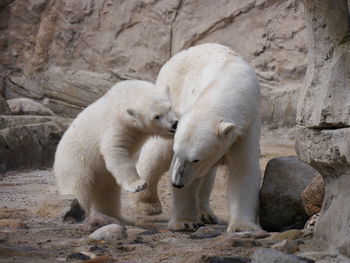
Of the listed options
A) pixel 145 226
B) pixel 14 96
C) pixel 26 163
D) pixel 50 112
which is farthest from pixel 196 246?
pixel 14 96

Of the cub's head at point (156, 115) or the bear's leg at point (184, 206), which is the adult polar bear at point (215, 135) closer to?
the bear's leg at point (184, 206)

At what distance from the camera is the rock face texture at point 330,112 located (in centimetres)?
320

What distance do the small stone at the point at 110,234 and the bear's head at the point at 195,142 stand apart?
45 cm

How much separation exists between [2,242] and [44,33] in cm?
912

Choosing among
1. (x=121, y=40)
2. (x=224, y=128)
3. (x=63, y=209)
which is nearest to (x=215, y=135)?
(x=224, y=128)

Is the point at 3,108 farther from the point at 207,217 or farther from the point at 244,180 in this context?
the point at 244,180

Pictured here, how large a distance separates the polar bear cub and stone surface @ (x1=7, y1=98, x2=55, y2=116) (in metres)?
5.70

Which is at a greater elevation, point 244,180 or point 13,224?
point 244,180

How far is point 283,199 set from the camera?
4.75m

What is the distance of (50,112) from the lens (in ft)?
37.1

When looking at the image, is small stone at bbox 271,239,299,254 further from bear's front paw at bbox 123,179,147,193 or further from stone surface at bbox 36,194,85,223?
stone surface at bbox 36,194,85,223

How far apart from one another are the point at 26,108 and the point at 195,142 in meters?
7.21

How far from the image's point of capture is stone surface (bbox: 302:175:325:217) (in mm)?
4209

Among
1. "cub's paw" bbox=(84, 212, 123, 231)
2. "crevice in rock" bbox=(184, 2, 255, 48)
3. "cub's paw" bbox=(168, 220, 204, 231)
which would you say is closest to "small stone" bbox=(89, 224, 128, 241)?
"cub's paw" bbox=(84, 212, 123, 231)
